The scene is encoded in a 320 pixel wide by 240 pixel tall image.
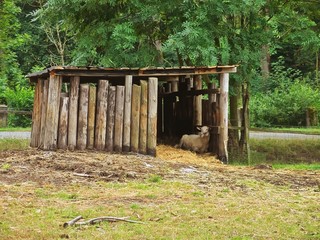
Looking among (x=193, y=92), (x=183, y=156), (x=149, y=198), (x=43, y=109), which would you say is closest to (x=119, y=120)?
(x=43, y=109)

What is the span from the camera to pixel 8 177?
35.3ft

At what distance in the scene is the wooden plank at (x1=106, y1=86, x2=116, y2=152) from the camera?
48.1 ft

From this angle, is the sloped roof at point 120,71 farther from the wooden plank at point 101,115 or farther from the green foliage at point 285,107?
the green foliage at point 285,107

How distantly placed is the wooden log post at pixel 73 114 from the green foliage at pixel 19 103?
12.3m

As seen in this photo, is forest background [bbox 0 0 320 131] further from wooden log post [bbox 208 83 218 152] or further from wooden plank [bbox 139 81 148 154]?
wooden plank [bbox 139 81 148 154]

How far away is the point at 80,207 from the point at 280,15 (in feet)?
38.7

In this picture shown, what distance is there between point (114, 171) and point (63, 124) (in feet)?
10.5

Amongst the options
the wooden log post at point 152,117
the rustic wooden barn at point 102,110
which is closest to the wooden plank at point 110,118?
the rustic wooden barn at point 102,110

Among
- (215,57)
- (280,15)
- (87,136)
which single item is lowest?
(87,136)

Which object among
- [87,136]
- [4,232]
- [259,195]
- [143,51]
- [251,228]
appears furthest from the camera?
[143,51]

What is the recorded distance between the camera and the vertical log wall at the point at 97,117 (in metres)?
14.4

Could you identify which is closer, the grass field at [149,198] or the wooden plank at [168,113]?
the grass field at [149,198]

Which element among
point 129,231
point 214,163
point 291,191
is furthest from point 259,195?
point 214,163

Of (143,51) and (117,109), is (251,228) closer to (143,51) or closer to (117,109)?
(117,109)
